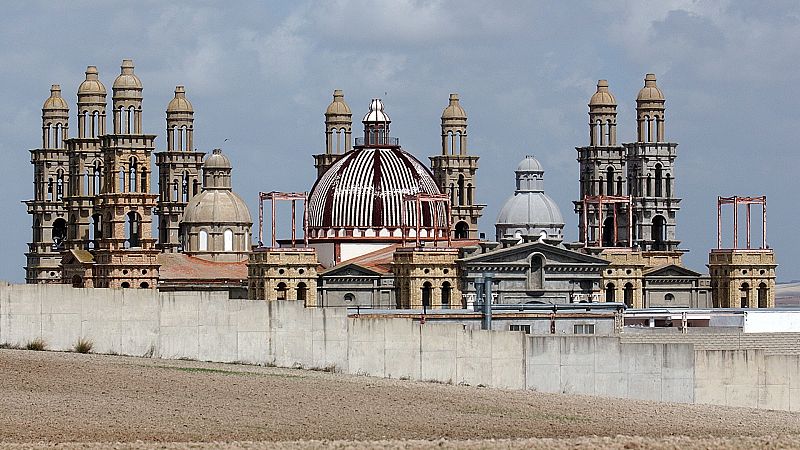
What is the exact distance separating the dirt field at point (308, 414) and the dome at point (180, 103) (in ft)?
279

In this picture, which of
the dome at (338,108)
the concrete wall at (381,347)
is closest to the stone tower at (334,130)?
the dome at (338,108)

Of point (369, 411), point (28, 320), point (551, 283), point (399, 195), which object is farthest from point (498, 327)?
point (369, 411)

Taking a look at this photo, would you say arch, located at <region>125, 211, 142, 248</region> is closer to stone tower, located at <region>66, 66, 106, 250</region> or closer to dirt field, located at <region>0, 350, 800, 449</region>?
stone tower, located at <region>66, 66, 106, 250</region>

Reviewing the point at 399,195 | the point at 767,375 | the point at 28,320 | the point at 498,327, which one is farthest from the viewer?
the point at 399,195

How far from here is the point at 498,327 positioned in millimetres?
102375

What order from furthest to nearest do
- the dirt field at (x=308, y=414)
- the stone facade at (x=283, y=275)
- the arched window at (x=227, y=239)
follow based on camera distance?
1. the arched window at (x=227, y=239)
2. the stone facade at (x=283, y=275)
3. the dirt field at (x=308, y=414)

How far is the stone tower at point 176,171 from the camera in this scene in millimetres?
143000

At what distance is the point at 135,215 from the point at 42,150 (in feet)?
73.9

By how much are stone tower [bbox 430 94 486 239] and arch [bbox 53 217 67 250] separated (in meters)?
22.4

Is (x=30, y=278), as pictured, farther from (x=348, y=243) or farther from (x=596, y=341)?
(x=596, y=341)

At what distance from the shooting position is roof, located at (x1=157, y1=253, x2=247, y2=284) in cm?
12700

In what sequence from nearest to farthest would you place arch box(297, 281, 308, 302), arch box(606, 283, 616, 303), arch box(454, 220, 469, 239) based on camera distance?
arch box(297, 281, 308, 302)
arch box(606, 283, 616, 303)
arch box(454, 220, 469, 239)

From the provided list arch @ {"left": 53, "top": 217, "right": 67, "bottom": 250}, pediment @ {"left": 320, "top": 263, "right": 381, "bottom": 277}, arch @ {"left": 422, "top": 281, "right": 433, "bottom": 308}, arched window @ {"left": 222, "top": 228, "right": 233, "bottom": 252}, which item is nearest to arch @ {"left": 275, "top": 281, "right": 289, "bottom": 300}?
pediment @ {"left": 320, "top": 263, "right": 381, "bottom": 277}

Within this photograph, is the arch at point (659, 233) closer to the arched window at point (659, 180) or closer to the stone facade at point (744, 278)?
the arched window at point (659, 180)
